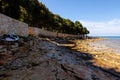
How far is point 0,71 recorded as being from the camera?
931 centimetres

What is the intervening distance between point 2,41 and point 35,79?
8436mm

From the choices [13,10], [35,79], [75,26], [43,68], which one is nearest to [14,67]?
[43,68]

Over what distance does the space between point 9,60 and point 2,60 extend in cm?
38

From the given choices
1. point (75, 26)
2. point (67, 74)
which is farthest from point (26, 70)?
point (75, 26)

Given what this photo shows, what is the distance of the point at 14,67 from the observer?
400 inches

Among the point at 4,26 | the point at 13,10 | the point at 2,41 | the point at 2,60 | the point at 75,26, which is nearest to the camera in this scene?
the point at 2,60

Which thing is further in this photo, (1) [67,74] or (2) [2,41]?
(2) [2,41]

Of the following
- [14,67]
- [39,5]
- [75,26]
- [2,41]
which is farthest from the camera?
[75,26]

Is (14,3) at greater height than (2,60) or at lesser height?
greater

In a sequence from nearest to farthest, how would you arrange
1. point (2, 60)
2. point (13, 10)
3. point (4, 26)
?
point (2, 60) < point (4, 26) < point (13, 10)

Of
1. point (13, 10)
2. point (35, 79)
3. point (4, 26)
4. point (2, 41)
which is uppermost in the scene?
point (13, 10)

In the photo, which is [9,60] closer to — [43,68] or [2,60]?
[2,60]

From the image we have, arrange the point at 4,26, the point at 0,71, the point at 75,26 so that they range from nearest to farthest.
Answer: the point at 0,71 → the point at 4,26 → the point at 75,26

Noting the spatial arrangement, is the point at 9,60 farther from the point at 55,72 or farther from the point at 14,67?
the point at 55,72
